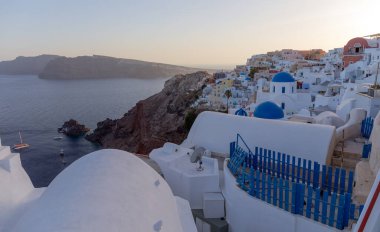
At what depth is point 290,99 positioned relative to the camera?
3075 centimetres

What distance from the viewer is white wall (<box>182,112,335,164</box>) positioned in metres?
10.4

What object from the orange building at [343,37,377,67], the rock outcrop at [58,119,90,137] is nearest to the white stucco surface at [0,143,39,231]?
the orange building at [343,37,377,67]

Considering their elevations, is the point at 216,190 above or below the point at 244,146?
below

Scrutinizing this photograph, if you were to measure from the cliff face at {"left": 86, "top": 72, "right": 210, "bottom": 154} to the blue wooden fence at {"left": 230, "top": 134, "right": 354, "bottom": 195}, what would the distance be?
93.5 feet

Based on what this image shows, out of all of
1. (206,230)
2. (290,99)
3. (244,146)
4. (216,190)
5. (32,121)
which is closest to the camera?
(206,230)

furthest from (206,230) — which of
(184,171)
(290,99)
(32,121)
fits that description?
(32,121)

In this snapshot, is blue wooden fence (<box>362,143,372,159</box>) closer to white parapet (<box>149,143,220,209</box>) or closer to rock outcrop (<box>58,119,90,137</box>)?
white parapet (<box>149,143,220,209</box>)

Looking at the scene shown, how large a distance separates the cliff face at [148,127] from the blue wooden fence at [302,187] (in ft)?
94.8

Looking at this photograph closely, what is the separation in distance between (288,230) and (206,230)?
2.96 meters

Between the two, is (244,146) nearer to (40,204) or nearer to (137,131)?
(40,204)

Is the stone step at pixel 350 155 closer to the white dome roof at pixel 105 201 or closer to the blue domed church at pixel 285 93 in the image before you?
the white dome roof at pixel 105 201

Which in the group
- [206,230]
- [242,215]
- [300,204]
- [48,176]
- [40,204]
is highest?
[40,204]

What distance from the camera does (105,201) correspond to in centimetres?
598

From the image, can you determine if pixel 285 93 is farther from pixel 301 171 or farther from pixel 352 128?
pixel 301 171
